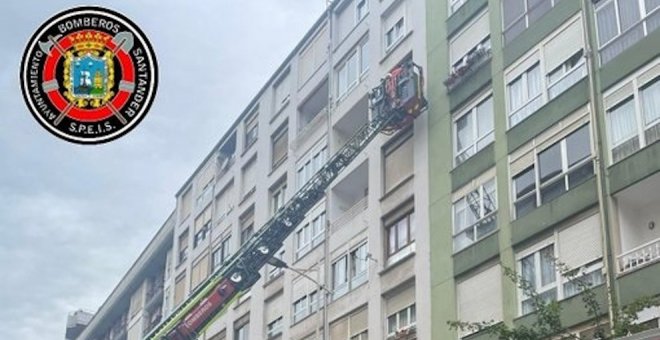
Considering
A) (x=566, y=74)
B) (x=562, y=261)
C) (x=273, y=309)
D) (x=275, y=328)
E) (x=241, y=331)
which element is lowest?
(x=562, y=261)

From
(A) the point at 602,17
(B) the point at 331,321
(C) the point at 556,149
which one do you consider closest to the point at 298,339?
(B) the point at 331,321

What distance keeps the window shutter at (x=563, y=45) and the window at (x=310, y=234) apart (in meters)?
12.2

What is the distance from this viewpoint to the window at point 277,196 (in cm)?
3941

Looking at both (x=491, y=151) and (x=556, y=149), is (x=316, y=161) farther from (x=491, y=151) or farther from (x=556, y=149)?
(x=556, y=149)

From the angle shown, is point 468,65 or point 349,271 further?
point 349,271

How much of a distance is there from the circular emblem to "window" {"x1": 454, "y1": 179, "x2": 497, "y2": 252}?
14.9 m

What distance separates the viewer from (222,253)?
45.0 meters

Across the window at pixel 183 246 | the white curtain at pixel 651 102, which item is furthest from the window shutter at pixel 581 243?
the window at pixel 183 246

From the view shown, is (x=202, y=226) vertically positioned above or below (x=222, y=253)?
above

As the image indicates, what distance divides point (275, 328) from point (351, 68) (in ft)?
31.7

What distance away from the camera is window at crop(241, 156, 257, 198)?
42659 millimetres

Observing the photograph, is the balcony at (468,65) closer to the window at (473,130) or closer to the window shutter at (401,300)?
the window at (473,130)

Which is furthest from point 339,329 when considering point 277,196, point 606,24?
point 606,24

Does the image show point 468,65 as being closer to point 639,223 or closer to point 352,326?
point 639,223
